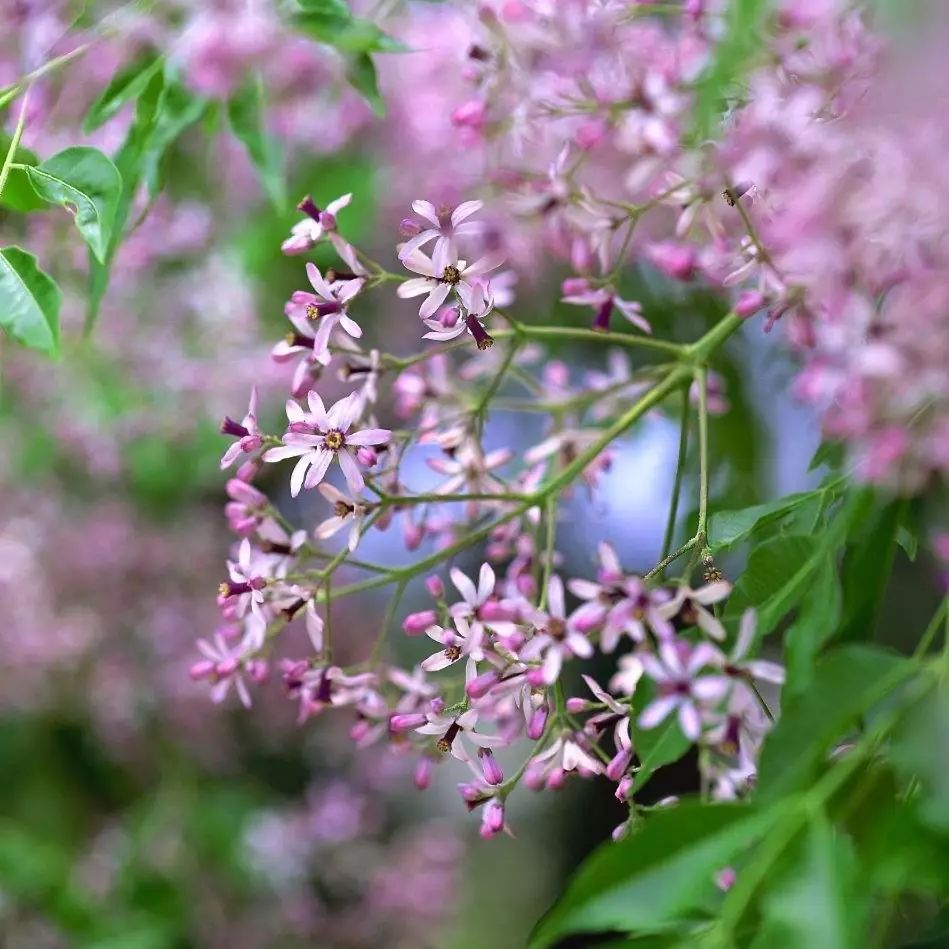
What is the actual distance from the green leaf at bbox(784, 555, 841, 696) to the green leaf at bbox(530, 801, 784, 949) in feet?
0.18

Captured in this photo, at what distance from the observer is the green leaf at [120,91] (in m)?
0.66

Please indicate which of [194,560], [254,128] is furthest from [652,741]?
[194,560]

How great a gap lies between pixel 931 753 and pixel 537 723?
0.20 m

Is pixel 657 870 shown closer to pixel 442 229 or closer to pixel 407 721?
pixel 407 721

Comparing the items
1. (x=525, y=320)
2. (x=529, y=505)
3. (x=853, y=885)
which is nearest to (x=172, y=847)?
(x=525, y=320)

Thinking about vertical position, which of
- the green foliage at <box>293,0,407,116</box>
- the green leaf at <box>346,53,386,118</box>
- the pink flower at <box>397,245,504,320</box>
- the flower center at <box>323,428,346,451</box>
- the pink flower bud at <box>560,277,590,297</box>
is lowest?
the flower center at <box>323,428,346,451</box>

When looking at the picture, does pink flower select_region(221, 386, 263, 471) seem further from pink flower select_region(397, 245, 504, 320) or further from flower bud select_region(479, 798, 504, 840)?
flower bud select_region(479, 798, 504, 840)

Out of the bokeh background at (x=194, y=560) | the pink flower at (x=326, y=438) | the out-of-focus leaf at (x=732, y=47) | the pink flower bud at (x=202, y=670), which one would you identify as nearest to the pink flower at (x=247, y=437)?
the pink flower at (x=326, y=438)

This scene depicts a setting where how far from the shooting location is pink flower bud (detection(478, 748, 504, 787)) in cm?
54

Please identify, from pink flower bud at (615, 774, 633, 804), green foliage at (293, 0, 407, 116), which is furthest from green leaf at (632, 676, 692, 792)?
green foliage at (293, 0, 407, 116)

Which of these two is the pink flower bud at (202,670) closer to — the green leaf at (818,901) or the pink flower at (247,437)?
the pink flower at (247,437)

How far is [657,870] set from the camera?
0.38 m

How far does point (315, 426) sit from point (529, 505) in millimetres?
123

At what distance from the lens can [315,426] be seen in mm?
517
